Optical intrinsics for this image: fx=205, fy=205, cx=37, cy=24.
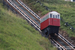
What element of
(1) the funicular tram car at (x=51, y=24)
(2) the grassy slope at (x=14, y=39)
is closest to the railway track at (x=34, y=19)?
(1) the funicular tram car at (x=51, y=24)

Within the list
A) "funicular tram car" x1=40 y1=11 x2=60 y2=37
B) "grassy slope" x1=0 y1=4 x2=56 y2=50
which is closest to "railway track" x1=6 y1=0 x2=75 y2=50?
"funicular tram car" x1=40 y1=11 x2=60 y2=37

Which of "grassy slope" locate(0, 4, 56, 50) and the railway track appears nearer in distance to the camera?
"grassy slope" locate(0, 4, 56, 50)

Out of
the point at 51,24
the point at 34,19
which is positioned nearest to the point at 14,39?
the point at 51,24

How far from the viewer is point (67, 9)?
37625 millimetres

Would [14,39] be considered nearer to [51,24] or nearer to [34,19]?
[51,24]

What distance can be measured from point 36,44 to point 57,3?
2464cm

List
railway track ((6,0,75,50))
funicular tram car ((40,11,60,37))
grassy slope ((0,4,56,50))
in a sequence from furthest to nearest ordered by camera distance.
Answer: funicular tram car ((40,11,60,37)), railway track ((6,0,75,50)), grassy slope ((0,4,56,50))

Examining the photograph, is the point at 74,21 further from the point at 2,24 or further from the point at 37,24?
the point at 2,24

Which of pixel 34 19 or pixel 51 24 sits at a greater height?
pixel 51 24

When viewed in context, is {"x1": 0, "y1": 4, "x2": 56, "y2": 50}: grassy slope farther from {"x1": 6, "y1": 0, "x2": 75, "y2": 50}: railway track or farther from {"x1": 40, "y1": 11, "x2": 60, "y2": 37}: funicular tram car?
{"x1": 40, "y1": 11, "x2": 60, "y2": 37}: funicular tram car

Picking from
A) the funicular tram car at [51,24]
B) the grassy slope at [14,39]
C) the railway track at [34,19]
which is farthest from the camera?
the funicular tram car at [51,24]

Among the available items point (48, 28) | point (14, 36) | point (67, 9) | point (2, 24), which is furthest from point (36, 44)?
point (67, 9)

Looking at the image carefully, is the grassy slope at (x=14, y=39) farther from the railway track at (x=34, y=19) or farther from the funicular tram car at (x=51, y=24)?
the funicular tram car at (x=51, y=24)

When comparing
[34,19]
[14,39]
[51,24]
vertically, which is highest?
[14,39]
